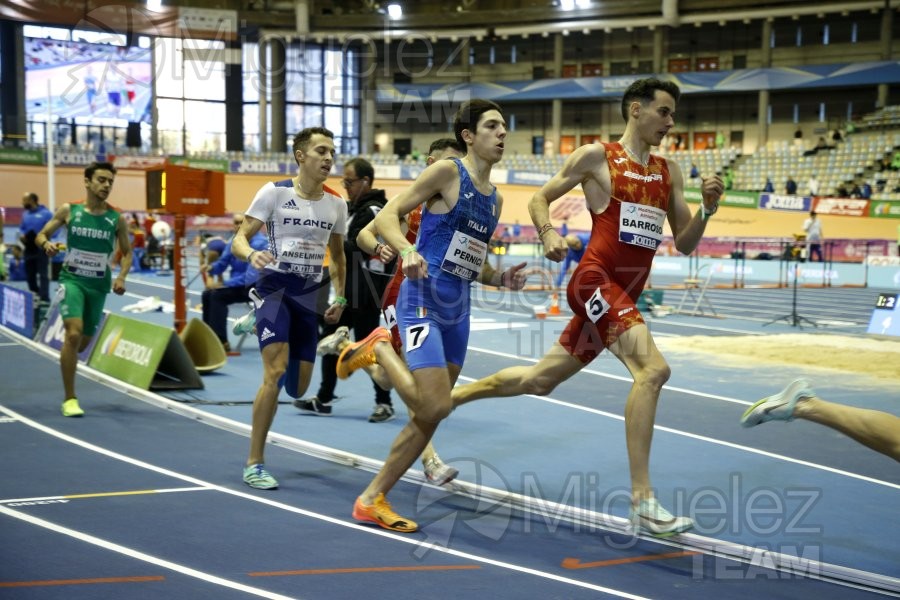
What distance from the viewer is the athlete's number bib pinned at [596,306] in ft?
16.1

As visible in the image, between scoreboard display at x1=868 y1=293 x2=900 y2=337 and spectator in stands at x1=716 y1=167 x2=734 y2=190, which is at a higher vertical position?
spectator in stands at x1=716 y1=167 x2=734 y2=190

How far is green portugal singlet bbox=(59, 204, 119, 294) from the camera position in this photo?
26.7 feet

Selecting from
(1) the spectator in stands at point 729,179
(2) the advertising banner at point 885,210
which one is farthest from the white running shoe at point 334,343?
(1) the spectator in stands at point 729,179

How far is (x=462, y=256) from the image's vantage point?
495 centimetres

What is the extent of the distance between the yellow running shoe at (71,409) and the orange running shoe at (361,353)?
3120 millimetres

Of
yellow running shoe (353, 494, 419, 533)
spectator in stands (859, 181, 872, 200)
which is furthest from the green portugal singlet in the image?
spectator in stands (859, 181, 872, 200)

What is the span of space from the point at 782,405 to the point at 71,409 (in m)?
5.93

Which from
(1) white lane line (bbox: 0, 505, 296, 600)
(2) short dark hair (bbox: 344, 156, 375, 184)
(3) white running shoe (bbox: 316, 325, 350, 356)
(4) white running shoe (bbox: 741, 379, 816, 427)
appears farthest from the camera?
(2) short dark hair (bbox: 344, 156, 375, 184)

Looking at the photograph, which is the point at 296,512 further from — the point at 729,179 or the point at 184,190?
the point at 729,179

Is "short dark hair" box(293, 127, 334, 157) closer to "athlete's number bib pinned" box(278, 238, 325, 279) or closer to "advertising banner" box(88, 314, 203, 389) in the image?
"athlete's number bib pinned" box(278, 238, 325, 279)

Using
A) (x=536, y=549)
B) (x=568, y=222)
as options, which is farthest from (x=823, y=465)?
(x=568, y=222)

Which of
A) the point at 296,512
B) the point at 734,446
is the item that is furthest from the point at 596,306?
the point at 734,446

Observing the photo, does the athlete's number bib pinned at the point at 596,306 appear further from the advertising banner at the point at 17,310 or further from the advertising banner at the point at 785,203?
the advertising banner at the point at 785,203

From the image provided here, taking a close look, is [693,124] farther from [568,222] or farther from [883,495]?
[883,495]
